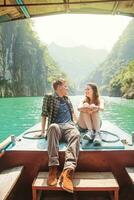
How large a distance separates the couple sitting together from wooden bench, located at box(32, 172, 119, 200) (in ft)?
0.29

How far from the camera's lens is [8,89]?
58094 millimetres

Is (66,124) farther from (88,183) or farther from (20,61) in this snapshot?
(20,61)

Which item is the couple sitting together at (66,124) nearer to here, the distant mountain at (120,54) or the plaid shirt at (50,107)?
the plaid shirt at (50,107)

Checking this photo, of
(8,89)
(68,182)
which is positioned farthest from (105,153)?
(8,89)

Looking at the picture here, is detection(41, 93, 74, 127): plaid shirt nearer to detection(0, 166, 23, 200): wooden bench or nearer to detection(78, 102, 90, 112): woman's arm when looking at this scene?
detection(78, 102, 90, 112): woman's arm

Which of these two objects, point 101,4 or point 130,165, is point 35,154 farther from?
point 101,4

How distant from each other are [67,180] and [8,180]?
24.7 inches

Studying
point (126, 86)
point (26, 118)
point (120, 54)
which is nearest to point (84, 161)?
point (26, 118)

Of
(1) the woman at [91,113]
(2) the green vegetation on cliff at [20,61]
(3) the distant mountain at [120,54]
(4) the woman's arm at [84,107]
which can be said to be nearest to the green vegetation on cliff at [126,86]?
(2) the green vegetation on cliff at [20,61]

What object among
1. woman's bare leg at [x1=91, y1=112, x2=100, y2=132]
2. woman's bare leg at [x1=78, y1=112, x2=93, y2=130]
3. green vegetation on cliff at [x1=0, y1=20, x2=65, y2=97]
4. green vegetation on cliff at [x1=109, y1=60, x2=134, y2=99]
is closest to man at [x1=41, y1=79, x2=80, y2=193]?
woman's bare leg at [x1=78, y1=112, x2=93, y2=130]

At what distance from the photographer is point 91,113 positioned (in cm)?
448

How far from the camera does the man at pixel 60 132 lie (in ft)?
10.4

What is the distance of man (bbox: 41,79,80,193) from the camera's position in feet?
10.4

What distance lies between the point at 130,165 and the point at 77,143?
0.71 meters
